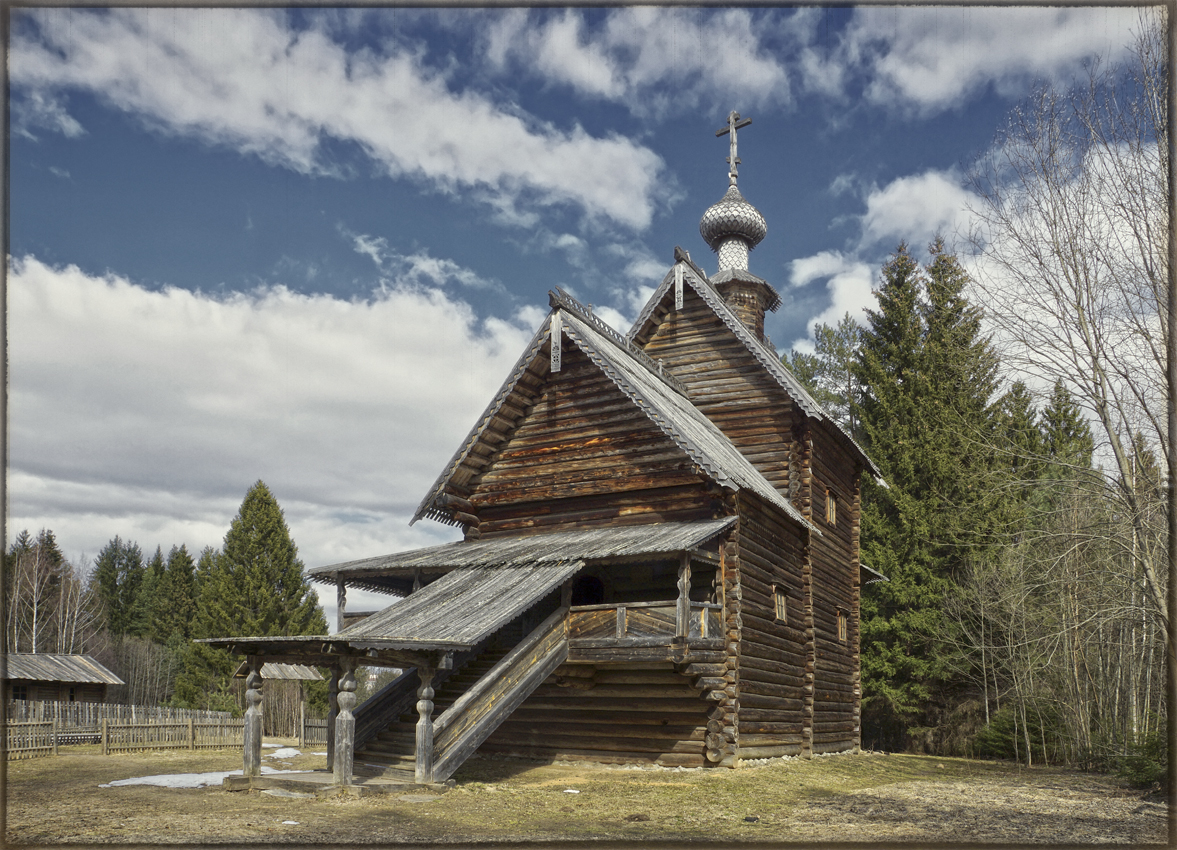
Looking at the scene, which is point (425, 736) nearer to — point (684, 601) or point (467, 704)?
point (467, 704)

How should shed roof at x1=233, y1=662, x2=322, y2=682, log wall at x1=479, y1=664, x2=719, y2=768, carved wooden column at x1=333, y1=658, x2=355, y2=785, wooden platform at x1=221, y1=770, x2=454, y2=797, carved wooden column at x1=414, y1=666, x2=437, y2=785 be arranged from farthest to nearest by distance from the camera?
shed roof at x1=233, y1=662, x2=322, y2=682 < log wall at x1=479, y1=664, x2=719, y2=768 < carved wooden column at x1=414, y1=666, x2=437, y2=785 < carved wooden column at x1=333, y1=658, x2=355, y2=785 < wooden platform at x1=221, y1=770, x2=454, y2=797

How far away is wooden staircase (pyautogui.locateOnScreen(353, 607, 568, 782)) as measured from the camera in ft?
52.2

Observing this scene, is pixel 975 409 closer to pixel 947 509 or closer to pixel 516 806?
pixel 947 509

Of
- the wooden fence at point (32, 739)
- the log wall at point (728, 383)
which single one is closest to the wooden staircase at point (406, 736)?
the log wall at point (728, 383)

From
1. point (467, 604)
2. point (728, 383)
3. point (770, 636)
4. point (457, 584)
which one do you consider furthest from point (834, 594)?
point (467, 604)

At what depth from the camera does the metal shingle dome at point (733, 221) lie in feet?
107

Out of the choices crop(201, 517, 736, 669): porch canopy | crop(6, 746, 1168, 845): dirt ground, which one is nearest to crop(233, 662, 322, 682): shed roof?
crop(201, 517, 736, 669): porch canopy

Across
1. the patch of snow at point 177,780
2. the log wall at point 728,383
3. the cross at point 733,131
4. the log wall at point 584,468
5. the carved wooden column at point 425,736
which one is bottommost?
the patch of snow at point 177,780

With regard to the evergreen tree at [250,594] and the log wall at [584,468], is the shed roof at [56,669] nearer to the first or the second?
the evergreen tree at [250,594]

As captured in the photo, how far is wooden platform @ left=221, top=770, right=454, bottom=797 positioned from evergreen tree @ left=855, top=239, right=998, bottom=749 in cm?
2473

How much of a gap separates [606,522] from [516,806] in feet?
27.7

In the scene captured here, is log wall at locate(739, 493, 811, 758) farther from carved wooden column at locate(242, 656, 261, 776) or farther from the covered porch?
carved wooden column at locate(242, 656, 261, 776)

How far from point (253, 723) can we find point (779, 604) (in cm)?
1236

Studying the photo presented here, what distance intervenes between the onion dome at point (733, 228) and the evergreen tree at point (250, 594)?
91.9ft
